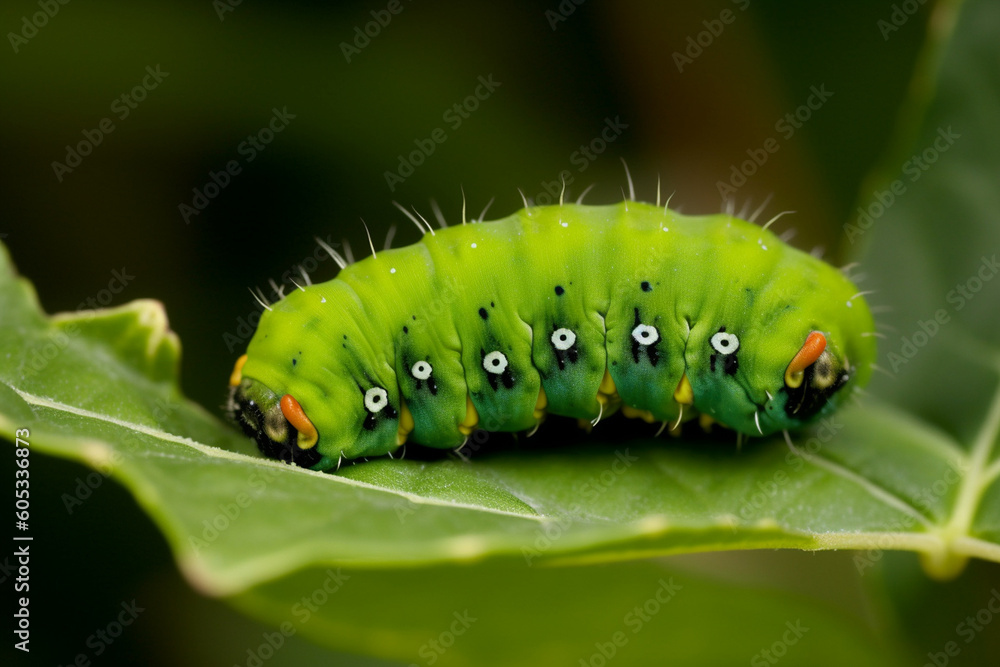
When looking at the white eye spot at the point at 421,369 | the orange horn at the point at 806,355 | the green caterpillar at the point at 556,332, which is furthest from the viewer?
the orange horn at the point at 806,355

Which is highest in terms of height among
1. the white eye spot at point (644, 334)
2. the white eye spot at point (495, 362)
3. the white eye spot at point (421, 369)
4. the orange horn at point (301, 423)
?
the white eye spot at point (644, 334)

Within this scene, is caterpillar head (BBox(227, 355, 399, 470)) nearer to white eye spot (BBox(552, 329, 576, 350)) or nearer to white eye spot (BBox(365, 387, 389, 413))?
white eye spot (BBox(365, 387, 389, 413))

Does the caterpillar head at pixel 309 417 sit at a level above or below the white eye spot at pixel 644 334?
below

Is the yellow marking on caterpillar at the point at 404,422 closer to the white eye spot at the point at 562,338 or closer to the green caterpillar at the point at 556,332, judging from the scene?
the green caterpillar at the point at 556,332

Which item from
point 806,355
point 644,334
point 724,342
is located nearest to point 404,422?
point 644,334

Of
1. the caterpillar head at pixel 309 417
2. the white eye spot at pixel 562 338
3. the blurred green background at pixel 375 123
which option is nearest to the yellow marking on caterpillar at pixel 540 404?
the white eye spot at pixel 562 338

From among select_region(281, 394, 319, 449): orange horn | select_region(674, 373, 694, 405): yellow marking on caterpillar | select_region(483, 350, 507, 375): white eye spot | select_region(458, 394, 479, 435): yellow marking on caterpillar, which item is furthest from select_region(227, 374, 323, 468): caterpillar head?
select_region(674, 373, 694, 405): yellow marking on caterpillar

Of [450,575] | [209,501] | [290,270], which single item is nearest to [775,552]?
[450,575]

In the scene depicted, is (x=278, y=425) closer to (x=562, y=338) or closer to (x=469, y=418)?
(x=469, y=418)
